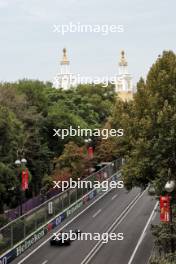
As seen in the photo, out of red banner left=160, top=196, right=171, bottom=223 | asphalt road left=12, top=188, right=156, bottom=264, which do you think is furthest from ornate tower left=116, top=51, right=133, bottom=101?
red banner left=160, top=196, right=171, bottom=223

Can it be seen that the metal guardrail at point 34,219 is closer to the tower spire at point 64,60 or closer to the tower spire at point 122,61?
the tower spire at point 64,60

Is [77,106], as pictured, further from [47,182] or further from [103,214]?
[103,214]

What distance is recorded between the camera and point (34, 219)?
33.2 m

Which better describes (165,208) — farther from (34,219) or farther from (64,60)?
(64,60)

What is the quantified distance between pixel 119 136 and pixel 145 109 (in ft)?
9.31

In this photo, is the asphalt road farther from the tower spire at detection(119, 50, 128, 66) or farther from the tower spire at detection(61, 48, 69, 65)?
the tower spire at detection(119, 50, 128, 66)

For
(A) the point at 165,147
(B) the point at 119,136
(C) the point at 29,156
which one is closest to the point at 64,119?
(C) the point at 29,156

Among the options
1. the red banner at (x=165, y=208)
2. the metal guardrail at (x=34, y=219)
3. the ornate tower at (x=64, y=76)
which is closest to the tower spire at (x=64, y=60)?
the ornate tower at (x=64, y=76)

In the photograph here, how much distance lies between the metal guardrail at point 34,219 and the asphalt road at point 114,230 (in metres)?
1.21

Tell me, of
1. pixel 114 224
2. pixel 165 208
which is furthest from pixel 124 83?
pixel 165 208

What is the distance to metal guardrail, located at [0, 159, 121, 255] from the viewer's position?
28.7 metres

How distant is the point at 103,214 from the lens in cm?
4156

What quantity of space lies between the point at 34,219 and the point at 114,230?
6227 millimetres

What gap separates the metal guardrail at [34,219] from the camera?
28656mm
